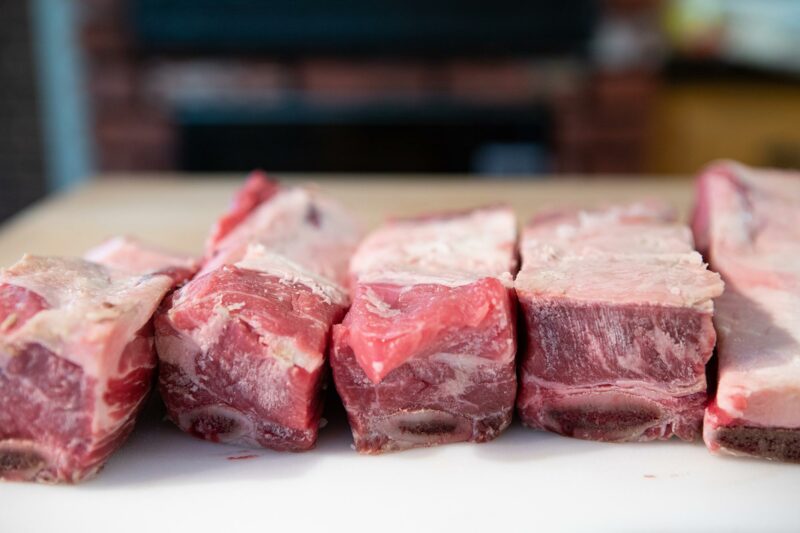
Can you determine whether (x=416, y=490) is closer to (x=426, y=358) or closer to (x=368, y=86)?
(x=426, y=358)

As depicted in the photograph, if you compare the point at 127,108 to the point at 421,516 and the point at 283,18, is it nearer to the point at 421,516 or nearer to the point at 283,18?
the point at 283,18

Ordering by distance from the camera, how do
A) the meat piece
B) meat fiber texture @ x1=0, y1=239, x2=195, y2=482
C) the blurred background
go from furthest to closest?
the blurred background < the meat piece < meat fiber texture @ x1=0, y1=239, x2=195, y2=482

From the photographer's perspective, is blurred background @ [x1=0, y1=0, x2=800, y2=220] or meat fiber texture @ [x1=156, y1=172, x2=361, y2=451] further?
blurred background @ [x1=0, y1=0, x2=800, y2=220]

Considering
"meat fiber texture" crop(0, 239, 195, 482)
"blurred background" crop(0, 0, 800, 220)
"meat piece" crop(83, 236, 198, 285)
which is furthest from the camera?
"blurred background" crop(0, 0, 800, 220)

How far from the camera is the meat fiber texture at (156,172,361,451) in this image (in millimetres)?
1504

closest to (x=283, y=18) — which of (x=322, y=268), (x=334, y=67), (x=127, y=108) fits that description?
(x=334, y=67)

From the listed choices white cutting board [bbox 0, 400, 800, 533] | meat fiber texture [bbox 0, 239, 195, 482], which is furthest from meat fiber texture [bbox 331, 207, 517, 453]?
meat fiber texture [bbox 0, 239, 195, 482]

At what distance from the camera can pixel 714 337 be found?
1.50m

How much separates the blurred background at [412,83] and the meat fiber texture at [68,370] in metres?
3.41

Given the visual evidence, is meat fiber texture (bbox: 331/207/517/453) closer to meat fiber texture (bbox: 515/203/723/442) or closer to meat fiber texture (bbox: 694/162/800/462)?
meat fiber texture (bbox: 515/203/723/442)

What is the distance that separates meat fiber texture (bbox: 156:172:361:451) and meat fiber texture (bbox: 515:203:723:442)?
0.40 metres

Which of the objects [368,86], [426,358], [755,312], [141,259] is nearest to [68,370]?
[141,259]

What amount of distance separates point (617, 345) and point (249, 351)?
661mm

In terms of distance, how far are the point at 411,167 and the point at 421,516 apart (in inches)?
154
